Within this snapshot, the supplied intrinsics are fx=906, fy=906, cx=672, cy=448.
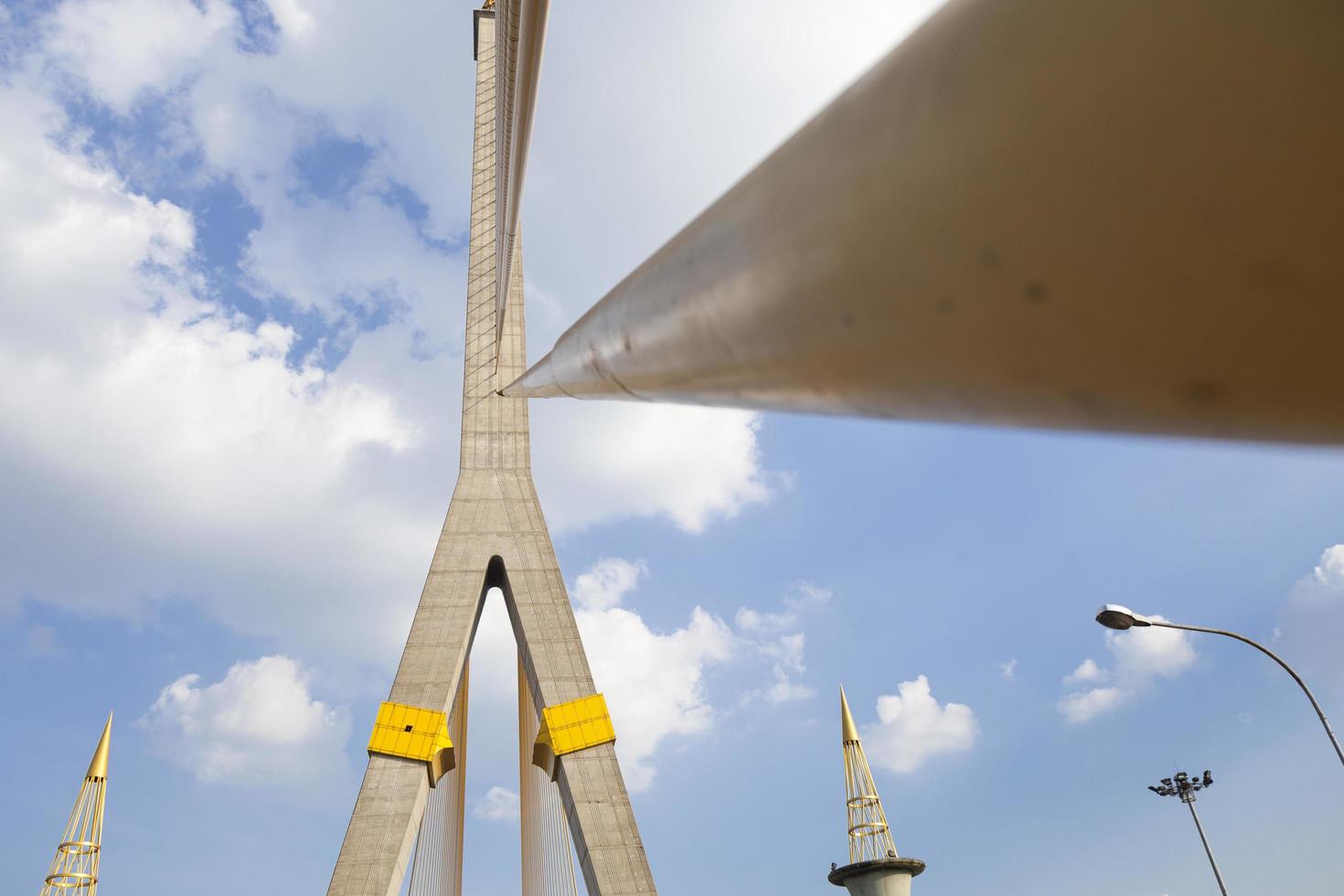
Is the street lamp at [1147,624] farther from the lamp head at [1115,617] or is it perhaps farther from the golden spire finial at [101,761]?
the golden spire finial at [101,761]

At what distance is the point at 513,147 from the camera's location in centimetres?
521

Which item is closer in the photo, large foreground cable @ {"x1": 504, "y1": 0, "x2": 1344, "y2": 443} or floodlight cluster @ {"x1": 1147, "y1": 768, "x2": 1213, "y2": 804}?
large foreground cable @ {"x1": 504, "y1": 0, "x2": 1344, "y2": 443}

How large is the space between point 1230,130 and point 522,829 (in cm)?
2140

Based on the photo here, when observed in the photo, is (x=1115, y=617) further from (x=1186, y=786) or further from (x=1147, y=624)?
(x=1186, y=786)

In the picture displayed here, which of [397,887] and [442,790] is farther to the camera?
[442,790]

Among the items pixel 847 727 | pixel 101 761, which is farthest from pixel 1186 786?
pixel 101 761

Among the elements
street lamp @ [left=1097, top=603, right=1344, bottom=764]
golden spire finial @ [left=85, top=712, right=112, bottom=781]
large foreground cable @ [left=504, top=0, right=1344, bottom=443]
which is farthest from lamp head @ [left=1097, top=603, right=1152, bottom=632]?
golden spire finial @ [left=85, top=712, right=112, bottom=781]

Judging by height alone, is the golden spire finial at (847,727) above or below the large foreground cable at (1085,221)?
above

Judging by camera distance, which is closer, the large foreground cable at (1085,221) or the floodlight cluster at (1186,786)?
the large foreground cable at (1085,221)

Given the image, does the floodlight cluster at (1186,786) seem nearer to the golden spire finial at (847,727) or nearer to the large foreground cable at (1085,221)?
the golden spire finial at (847,727)

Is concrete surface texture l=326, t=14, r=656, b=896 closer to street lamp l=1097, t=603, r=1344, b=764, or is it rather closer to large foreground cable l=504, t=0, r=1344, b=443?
street lamp l=1097, t=603, r=1344, b=764

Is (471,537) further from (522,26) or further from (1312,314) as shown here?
(1312,314)

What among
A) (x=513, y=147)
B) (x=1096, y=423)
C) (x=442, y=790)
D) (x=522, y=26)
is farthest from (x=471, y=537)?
(x=1096, y=423)

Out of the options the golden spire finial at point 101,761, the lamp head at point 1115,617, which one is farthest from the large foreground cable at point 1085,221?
the golden spire finial at point 101,761
